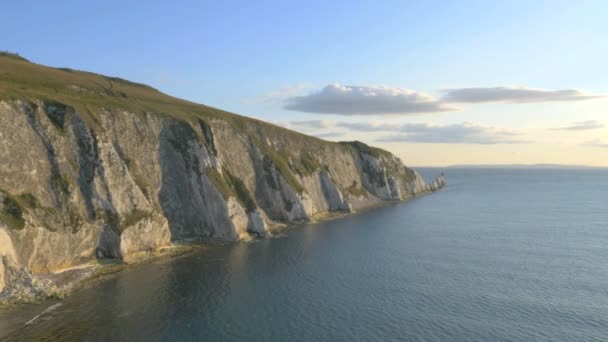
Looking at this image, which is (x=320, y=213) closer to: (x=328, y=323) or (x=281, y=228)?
(x=281, y=228)

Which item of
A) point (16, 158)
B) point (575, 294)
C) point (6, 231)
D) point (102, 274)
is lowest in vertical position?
point (575, 294)

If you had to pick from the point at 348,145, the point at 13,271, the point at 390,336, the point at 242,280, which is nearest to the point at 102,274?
the point at 13,271

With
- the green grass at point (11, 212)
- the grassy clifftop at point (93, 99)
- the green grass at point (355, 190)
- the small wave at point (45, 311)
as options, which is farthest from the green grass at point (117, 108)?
the small wave at point (45, 311)

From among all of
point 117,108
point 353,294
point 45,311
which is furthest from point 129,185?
point 353,294

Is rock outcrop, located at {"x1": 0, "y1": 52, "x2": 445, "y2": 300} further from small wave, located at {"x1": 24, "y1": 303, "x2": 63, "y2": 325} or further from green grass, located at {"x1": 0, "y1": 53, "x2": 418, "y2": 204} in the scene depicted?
small wave, located at {"x1": 24, "y1": 303, "x2": 63, "y2": 325}

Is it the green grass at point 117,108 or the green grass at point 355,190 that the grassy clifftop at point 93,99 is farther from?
the green grass at point 355,190
